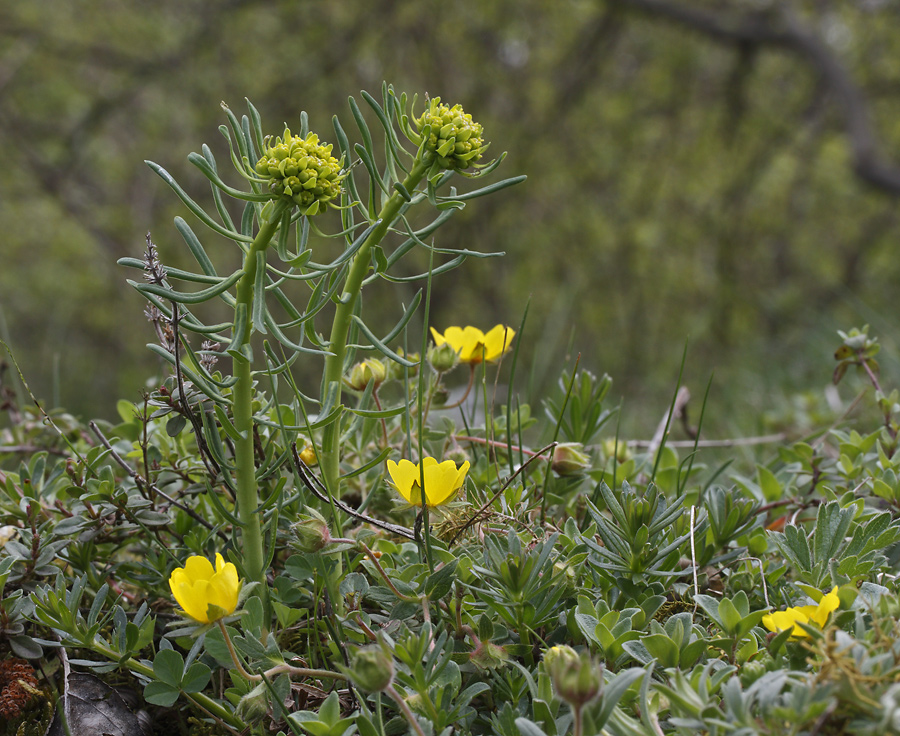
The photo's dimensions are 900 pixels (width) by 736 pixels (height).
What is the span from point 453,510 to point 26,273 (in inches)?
291

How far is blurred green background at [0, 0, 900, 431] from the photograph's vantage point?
529 centimetres

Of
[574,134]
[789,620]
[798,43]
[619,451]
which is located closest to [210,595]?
[789,620]

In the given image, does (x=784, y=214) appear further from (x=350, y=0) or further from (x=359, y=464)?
(x=359, y=464)

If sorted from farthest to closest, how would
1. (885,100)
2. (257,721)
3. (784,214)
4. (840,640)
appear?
(784,214), (885,100), (257,721), (840,640)

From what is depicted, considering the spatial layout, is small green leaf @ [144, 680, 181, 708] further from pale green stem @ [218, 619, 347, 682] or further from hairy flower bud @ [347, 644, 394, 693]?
hairy flower bud @ [347, 644, 394, 693]

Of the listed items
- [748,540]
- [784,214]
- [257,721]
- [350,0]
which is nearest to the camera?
[257,721]

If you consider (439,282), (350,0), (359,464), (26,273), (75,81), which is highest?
(350,0)

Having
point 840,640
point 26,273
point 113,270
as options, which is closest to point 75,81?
point 113,270

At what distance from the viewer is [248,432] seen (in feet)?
2.72

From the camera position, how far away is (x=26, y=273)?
7086mm

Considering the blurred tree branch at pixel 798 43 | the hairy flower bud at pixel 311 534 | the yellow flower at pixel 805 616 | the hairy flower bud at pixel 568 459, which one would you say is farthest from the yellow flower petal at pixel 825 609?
the blurred tree branch at pixel 798 43

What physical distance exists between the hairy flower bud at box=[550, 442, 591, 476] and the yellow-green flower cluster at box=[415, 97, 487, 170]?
43cm

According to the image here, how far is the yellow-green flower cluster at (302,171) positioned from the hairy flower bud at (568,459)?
48 cm

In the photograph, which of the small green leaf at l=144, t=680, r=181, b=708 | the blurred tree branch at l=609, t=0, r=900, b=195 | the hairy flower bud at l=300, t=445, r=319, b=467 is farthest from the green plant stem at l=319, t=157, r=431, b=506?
the blurred tree branch at l=609, t=0, r=900, b=195
